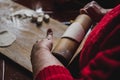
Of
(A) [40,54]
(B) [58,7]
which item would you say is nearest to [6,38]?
(A) [40,54]

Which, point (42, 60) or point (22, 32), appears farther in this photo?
point (22, 32)

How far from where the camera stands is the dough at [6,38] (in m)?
1.07

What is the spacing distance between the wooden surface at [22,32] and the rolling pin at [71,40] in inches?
5.4

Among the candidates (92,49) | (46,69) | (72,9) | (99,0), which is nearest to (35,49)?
(46,69)

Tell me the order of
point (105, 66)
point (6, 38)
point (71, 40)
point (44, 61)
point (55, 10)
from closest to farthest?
point (105, 66) → point (44, 61) → point (71, 40) → point (6, 38) → point (55, 10)

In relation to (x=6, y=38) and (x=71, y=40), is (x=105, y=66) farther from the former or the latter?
(x=6, y=38)

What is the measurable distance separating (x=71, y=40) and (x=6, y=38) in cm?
36

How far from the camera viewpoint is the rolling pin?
906mm

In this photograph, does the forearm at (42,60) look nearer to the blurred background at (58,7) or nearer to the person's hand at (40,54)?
the person's hand at (40,54)

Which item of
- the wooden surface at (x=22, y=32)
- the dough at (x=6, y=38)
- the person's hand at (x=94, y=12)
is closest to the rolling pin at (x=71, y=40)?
the person's hand at (x=94, y=12)

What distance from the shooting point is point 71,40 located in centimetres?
99

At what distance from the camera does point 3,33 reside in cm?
115

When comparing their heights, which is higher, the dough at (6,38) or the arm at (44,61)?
the arm at (44,61)

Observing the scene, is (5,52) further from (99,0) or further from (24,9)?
(99,0)
